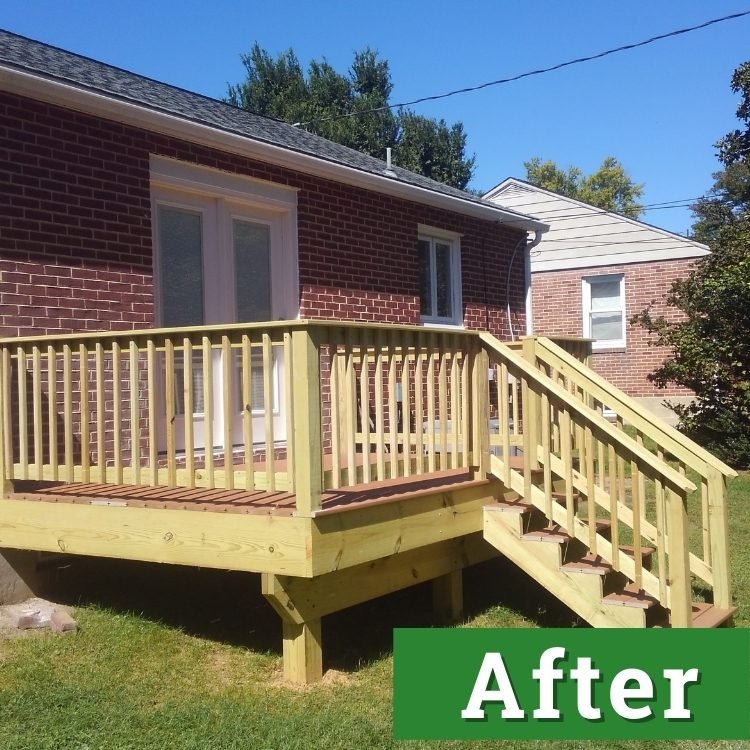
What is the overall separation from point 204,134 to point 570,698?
4.93 meters

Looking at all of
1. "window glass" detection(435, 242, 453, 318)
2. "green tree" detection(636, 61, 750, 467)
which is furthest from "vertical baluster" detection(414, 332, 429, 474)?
"green tree" detection(636, 61, 750, 467)

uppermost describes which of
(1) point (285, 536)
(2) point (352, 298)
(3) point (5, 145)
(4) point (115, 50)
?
(4) point (115, 50)

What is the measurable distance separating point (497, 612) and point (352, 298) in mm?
3638

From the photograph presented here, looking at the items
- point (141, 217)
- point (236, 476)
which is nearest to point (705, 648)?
point (236, 476)

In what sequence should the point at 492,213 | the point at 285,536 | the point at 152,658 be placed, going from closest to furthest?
the point at 285,536 < the point at 152,658 < the point at 492,213

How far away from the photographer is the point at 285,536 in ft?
15.5

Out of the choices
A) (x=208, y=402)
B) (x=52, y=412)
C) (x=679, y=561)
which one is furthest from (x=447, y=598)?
(x=52, y=412)

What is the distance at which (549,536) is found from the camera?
18.2ft

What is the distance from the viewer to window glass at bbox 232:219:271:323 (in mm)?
7801

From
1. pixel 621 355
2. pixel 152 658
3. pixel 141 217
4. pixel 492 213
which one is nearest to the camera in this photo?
pixel 152 658

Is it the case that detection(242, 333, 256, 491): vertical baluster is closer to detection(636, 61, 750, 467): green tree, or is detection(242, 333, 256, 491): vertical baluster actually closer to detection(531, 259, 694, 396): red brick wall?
detection(636, 61, 750, 467): green tree

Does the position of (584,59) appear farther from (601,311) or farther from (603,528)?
(603,528)

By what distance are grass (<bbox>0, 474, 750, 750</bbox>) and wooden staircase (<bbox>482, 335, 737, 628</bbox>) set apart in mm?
625

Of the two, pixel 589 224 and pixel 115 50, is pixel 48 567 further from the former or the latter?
pixel 115 50
